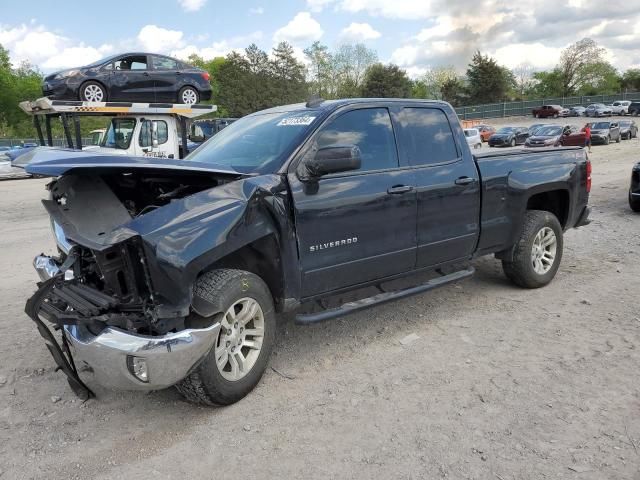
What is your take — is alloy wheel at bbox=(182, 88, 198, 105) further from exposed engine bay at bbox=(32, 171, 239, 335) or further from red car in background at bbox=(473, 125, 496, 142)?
red car in background at bbox=(473, 125, 496, 142)

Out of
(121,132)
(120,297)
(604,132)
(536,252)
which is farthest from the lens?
(604,132)

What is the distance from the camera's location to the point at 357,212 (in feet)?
12.8

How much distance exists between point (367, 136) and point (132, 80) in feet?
36.5

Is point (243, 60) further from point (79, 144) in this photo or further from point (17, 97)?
point (79, 144)

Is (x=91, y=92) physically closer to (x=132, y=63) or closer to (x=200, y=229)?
(x=132, y=63)

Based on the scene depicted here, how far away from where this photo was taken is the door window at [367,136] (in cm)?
400

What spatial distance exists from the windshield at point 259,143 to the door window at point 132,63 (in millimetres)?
10273

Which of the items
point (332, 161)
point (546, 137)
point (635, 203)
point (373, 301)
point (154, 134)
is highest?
point (154, 134)

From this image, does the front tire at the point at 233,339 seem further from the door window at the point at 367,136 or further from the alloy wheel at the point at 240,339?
the door window at the point at 367,136

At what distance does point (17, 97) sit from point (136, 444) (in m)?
68.8

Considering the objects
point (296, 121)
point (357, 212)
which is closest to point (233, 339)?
point (357, 212)

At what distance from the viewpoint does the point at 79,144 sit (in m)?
12.6

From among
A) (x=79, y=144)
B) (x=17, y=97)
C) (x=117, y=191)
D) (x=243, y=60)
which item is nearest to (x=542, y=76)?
(x=243, y=60)

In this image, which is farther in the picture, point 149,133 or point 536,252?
point 149,133
